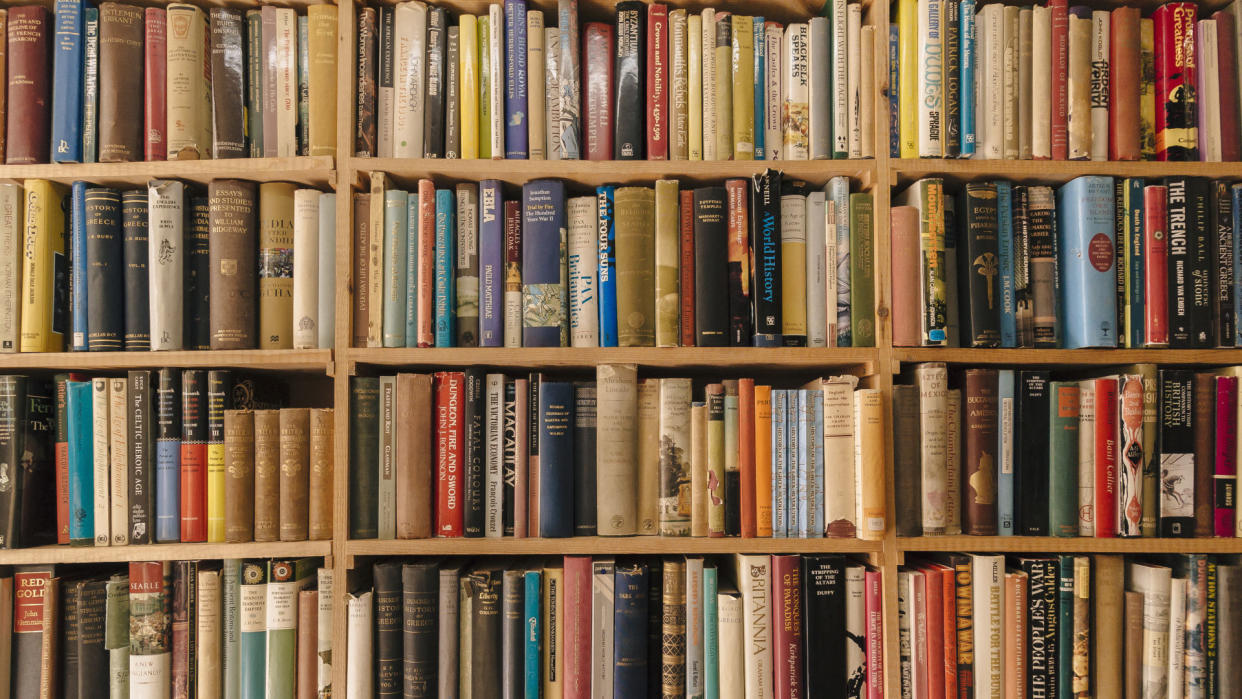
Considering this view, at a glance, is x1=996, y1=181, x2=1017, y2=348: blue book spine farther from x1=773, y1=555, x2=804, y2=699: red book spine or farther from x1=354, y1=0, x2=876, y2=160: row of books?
x1=773, y1=555, x2=804, y2=699: red book spine

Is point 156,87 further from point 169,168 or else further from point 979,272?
point 979,272

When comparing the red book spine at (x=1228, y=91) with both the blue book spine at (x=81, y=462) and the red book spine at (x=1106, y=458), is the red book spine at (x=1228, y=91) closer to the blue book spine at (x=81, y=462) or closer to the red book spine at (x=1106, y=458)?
the red book spine at (x=1106, y=458)

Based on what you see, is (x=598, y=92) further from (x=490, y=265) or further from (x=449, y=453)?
(x=449, y=453)

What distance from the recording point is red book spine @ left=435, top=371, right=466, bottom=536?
121cm

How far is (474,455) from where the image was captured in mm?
1214

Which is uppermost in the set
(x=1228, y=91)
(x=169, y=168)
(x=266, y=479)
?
(x=1228, y=91)

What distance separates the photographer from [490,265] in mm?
1229

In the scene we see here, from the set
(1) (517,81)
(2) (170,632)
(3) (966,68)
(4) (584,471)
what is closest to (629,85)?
(1) (517,81)

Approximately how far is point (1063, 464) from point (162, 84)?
1.66m

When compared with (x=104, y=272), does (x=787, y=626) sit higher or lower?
lower

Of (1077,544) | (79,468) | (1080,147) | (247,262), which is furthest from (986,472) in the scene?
(79,468)

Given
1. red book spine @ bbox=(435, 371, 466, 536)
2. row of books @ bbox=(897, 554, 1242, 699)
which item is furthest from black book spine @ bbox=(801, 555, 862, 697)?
red book spine @ bbox=(435, 371, 466, 536)

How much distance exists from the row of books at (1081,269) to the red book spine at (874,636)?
416 millimetres

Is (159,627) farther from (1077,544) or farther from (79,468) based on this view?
(1077,544)
